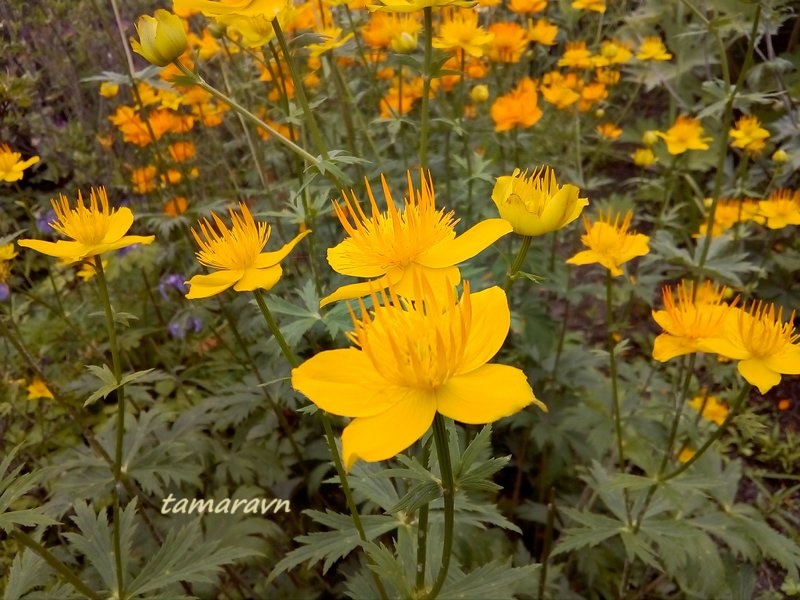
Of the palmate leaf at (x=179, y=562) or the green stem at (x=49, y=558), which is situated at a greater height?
the green stem at (x=49, y=558)

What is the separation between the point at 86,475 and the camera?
5.56 ft

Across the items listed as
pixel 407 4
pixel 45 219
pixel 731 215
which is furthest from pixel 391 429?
pixel 45 219

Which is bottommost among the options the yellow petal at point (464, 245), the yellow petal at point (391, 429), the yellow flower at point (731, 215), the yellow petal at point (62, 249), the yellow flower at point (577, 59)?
the yellow flower at point (731, 215)

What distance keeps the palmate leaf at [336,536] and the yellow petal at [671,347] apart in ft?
2.02

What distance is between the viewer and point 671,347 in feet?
4.00

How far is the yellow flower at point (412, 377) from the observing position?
2.21 ft

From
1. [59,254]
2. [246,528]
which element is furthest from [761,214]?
[59,254]

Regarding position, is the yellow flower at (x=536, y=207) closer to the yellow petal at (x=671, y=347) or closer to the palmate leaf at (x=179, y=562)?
the yellow petal at (x=671, y=347)

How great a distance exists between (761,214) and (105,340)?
2.82m

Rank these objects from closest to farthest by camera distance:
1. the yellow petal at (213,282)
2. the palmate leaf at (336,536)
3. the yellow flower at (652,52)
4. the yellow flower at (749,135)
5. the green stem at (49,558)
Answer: the yellow petal at (213,282) < the green stem at (49,558) < the palmate leaf at (336,536) < the yellow flower at (749,135) < the yellow flower at (652,52)

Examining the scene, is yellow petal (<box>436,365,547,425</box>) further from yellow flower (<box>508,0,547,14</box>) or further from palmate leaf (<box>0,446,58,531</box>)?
yellow flower (<box>508,0,547,14</box>)

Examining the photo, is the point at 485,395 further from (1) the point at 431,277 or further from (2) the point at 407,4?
(2) the point at 407,4

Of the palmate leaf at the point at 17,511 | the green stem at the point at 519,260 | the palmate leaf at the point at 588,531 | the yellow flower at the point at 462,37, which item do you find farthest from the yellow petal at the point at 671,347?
the palmate leaf at the point at 17,511

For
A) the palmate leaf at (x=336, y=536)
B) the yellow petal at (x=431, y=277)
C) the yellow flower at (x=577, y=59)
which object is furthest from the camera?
the yellow flower at (x=577, y=59)
